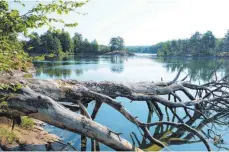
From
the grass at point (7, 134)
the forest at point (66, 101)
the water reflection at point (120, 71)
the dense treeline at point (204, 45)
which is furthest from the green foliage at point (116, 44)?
the grass at point (7, 134)

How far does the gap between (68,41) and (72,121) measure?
276 feet

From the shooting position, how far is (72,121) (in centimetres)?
484

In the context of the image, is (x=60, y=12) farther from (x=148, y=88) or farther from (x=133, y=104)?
(x=133, y=104)

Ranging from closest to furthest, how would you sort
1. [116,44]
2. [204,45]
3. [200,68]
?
[200,68]
[204,45]
[116,44]

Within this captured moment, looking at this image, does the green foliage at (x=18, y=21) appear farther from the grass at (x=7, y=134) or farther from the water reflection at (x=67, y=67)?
the water reflection at (x=67, y=67)

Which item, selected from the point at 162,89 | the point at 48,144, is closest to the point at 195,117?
the point at 162,89

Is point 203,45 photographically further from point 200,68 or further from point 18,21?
point 18,21

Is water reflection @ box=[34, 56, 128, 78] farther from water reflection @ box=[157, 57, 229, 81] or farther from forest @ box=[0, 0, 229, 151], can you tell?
forest @ box=[0, 0, 229, 151]

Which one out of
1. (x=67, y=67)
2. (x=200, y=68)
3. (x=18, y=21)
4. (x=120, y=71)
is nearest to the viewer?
(x=18, y=21)

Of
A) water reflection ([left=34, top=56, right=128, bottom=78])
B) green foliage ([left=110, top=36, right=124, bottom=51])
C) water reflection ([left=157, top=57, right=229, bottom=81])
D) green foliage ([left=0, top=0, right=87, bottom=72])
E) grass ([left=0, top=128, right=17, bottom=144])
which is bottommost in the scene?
water reflection ([left=157, top=57, right=229, bottom=81])

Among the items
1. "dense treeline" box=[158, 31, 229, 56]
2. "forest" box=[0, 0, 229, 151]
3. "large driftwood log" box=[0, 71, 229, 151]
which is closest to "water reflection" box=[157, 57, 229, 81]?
"forest" box=[0, 0, 229, 151]

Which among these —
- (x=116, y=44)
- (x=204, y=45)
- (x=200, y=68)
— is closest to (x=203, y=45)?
(x=204, y=45)

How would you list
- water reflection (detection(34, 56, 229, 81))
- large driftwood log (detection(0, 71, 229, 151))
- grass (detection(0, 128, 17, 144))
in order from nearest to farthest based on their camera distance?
grass (detection(0, 128, 17, 144)), large driftwood log (detection(0, 71, 229, 151)), water reflection (detection(34, 56, 229, 81))

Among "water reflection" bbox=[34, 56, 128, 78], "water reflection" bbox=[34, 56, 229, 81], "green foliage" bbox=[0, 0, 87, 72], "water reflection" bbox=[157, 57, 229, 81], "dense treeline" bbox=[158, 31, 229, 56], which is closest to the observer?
"green foliage" bbox=[0, 0, 87, 72]
